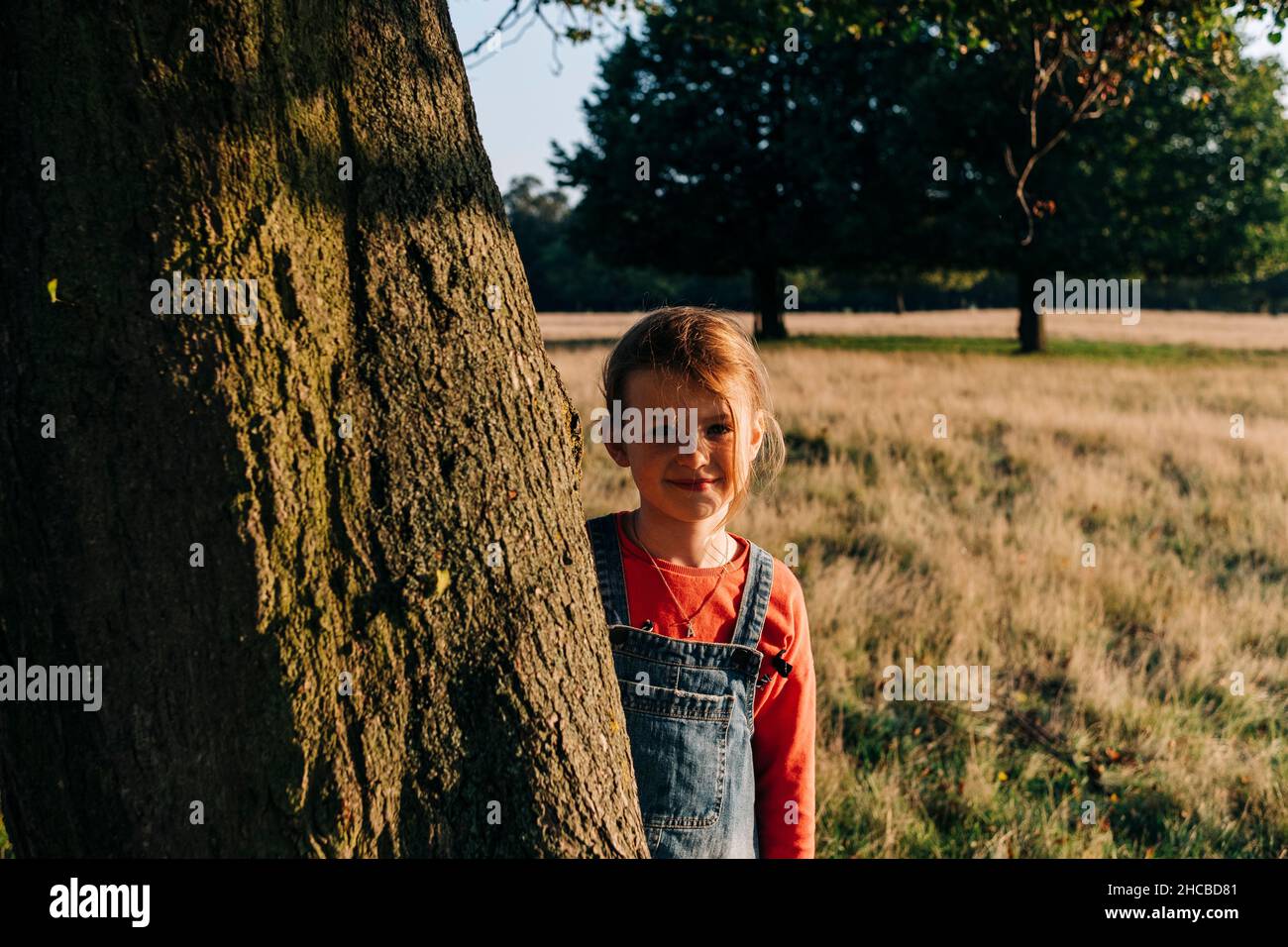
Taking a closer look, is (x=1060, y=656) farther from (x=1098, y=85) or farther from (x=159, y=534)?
(x=159, y=534)

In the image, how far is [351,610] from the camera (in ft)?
5.08

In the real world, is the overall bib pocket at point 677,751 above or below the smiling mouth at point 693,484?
below

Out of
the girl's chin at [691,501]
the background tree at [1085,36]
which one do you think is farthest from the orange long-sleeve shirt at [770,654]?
the background tree at [1085,36]

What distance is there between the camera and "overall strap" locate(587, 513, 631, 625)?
2152 millimetres

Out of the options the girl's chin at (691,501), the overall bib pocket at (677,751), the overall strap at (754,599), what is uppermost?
the girl's chin at (691,501)

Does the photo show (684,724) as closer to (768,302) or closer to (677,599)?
(677,599)

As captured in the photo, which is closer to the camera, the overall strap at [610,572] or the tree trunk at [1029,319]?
the overall strap at [610,572]

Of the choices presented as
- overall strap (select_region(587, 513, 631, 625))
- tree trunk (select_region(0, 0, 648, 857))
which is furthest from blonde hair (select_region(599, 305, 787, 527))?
tree trunk (select_region(0, 0, 648, 857))

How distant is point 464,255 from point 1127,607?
5.38 m

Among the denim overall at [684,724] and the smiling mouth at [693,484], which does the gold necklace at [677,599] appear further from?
the smiling mouth at [693,484]

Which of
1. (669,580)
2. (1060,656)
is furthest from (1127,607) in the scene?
(669,580)

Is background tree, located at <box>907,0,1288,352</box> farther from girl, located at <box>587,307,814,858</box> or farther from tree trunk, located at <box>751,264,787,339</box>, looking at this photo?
tree trunk, located at <box>751,264,787,339</box>

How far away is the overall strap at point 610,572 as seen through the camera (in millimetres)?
2152

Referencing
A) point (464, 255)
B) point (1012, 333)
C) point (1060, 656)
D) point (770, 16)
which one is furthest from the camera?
point (1012, 333)
